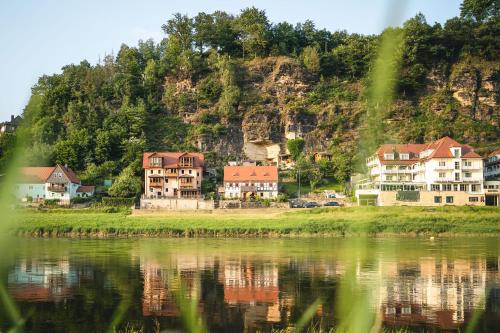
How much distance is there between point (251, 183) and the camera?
67438 millimetres

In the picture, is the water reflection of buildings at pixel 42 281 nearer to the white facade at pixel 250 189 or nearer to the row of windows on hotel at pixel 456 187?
the white facade at pixel 250 189

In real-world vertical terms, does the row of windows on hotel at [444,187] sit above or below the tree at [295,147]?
below

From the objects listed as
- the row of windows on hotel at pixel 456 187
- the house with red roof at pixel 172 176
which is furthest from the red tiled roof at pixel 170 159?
the row of windows on hotel at pixel 456 187

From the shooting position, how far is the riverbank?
45969mm

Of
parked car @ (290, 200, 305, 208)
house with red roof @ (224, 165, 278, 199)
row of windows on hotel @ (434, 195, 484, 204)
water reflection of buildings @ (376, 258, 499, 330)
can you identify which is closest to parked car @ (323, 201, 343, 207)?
parked car @ (290, 200, 305, 208)

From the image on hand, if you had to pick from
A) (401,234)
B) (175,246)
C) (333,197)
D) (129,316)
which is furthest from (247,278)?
(333,197)

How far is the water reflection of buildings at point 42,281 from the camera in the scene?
21.0m

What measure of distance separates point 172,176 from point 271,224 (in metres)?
24.1

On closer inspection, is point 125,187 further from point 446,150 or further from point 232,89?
point 446,150

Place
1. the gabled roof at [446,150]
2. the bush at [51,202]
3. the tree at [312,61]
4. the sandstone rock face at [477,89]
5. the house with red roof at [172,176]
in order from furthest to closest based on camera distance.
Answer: the tree at [312,61] → the sandstone rock face at [477,89] → the house with red roof at [172,176] → the gabled roof at [446,150] → the bush at [51,202]

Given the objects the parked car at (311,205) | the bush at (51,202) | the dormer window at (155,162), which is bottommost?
the parked car at (311,205)

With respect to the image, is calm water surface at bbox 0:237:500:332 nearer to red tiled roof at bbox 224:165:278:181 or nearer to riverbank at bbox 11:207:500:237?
riverbank at bbox 11:207:500:237

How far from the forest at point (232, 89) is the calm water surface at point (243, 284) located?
36.0 m

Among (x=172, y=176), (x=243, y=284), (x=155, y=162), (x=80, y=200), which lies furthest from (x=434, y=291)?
(x=155, y=162)
